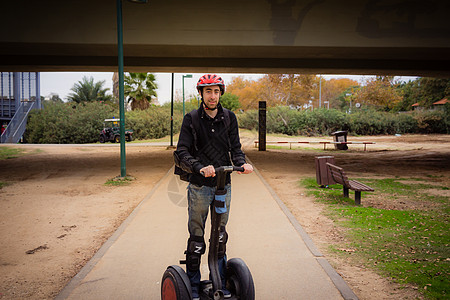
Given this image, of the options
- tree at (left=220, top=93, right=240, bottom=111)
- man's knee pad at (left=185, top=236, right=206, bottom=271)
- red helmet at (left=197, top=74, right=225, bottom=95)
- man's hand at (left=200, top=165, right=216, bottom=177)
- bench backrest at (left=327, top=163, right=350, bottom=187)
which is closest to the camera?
man's hand at (left=200, top=165, right=216, bottom=177)

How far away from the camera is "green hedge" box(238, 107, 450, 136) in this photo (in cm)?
4453

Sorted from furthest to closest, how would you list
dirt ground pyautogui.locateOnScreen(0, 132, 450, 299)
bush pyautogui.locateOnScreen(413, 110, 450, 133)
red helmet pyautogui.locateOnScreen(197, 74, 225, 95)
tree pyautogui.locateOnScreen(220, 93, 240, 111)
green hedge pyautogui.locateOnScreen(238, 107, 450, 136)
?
1. tree pyautogui.locateOnScreen(220, 93, 240, 111)
2. green hedge pyautogui.locateOnScreen(238, 107, 450, 136)
3. bush pyautogui.locateOnScreen(413, 110, 450, 133)
4. dirt ground pyautogui.locateOnScreen(0, 132, 450, 299)
5. red helmet pyautogui.locateOnScreen(197, 74, 225, 95)

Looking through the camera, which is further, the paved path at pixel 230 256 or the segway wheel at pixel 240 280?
the paved path at pixel 230 256

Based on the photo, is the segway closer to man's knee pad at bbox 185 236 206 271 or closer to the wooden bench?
man's knee pad at bbox 185 236 206 271

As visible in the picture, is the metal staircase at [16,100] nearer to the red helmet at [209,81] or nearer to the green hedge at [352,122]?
the green hedge at [352,122]

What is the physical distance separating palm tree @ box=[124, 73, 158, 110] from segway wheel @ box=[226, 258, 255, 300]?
4105cm

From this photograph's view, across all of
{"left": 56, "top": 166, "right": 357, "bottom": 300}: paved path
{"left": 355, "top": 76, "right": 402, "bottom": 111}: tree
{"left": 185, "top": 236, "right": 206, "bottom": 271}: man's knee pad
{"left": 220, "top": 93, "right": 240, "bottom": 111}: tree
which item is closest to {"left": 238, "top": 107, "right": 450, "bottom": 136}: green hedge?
{"left": 355, "top": 76, "right": 402, "bottom": 111}: tree

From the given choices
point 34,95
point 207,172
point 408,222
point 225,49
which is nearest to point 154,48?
point 225,49

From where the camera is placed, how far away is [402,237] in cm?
569

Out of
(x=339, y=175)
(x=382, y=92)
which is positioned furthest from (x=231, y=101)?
(x=339, y=175)

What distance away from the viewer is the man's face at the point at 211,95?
313 cm

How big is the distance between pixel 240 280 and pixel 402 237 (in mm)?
3688

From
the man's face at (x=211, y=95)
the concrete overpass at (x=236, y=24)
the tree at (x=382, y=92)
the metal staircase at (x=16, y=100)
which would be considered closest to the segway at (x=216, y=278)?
the man's face at (x=211, y=95)

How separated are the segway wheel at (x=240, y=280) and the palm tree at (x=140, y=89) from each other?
41.1m
